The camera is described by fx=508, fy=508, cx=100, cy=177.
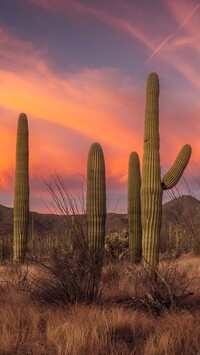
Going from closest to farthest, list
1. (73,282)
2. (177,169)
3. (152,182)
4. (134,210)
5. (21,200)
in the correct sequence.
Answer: (73,282) → (152,182) → (177,169) → (134,210) → (21,200)

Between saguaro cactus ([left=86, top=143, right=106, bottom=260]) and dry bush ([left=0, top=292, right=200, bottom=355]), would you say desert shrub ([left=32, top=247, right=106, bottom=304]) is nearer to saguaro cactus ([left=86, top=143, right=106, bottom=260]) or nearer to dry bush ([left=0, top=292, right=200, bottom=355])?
dry bush ([left=0, top=292, right=200, bottom=355])

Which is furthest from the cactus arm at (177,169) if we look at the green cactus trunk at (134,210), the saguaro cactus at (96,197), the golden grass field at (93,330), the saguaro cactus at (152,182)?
the golden grass field at (93,330)

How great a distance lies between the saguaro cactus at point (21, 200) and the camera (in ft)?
64.3

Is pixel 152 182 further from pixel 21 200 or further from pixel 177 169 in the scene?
pixel 21 200

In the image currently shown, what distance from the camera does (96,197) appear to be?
A: 1303 centimetres

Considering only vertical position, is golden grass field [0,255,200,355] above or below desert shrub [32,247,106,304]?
below

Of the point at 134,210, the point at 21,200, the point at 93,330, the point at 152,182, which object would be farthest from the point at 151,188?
the point at 93,330

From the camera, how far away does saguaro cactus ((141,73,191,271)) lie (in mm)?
13484

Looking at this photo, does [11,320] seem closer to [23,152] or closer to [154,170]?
[154,170]

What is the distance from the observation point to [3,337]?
6223 millimetres

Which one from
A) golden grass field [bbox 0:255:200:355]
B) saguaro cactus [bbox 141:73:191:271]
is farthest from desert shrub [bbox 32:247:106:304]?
saguaro cactus [bbox 141:73:191:271]

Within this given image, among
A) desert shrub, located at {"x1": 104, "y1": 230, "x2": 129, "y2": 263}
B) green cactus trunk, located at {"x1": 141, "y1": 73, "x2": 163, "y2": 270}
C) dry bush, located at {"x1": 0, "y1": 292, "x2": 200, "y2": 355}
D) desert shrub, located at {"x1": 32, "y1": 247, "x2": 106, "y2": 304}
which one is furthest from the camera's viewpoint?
desert shrub, located at {"x1": 104, "y1": 230, "x2": 129, "y2": 263}

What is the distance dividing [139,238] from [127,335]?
39.1 feet

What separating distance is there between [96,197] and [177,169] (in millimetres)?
2747
